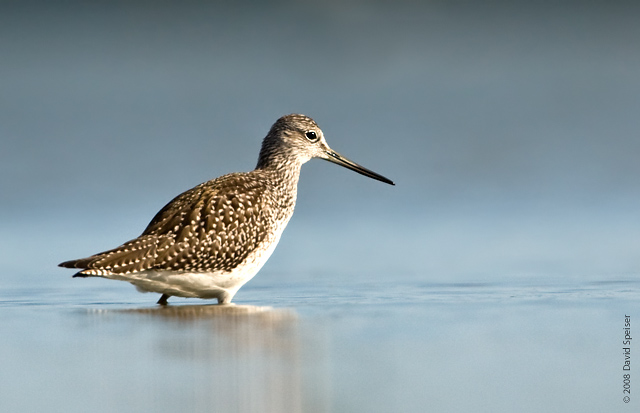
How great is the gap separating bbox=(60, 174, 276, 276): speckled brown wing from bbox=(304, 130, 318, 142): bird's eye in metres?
1.05

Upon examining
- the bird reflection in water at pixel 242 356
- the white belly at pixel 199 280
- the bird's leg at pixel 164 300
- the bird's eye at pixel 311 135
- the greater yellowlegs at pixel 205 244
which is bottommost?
the bird reflection in water at pixel 242 356

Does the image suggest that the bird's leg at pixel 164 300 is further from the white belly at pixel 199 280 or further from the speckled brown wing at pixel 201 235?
the speckled brown wing at pixel 201 235

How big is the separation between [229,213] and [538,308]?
104 inches

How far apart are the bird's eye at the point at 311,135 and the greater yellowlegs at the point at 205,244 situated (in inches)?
30.5

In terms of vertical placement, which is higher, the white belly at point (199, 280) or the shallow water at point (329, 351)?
the white belly at point (199, 280)

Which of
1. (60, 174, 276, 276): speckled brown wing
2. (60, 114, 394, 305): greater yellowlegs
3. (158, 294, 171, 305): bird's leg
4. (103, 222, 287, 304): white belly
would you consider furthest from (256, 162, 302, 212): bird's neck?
(158, 294, 171, 305): bird's leg

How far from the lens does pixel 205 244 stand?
28.1 ft

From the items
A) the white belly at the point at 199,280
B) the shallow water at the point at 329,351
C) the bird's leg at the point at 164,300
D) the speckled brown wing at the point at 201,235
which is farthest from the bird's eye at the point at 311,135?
the bird's leg at the point at 164,300

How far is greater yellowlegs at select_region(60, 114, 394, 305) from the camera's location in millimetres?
8289

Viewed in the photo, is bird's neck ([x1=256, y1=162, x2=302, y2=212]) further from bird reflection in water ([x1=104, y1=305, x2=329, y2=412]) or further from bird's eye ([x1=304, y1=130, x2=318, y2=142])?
bird reflection in water ([x1=104, y1=305, x2=329, y2=412])

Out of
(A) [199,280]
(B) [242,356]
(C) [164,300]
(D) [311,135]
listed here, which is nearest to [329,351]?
(B) [242,356]

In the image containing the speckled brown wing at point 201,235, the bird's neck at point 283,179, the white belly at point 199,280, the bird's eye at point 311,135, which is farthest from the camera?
the bird's eye at point 311,135

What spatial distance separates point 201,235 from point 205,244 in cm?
9

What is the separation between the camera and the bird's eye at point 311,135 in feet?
32.9
